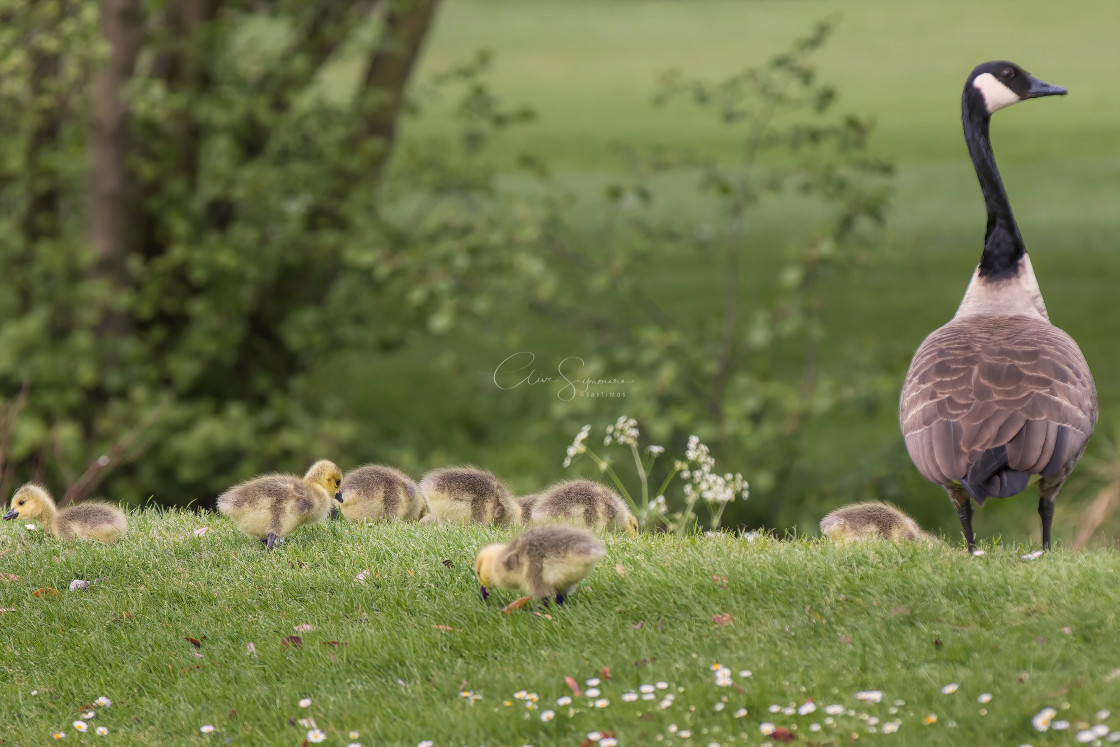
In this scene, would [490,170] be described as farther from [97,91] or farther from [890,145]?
[890,145]

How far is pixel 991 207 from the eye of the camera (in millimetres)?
7793

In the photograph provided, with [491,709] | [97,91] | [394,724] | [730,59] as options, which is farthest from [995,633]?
[730,59]

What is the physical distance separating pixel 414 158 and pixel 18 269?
446 centimetres

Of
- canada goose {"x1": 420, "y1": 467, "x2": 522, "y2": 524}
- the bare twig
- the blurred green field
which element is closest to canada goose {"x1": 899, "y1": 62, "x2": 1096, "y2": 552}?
canada goose {"x1": 420, "y1": 467, "x2": 522, "y2": 524}

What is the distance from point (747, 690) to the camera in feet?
15.4

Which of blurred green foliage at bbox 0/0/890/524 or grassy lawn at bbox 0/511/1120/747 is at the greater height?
blurred green foliage at bbox 0/0/890/524

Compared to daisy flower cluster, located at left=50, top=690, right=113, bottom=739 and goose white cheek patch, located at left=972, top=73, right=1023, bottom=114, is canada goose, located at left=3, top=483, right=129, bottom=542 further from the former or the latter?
goose white cheek patch, located at left=972, top=73, right=1023, bottom=114

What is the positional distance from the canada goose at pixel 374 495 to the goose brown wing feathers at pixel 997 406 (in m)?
3.25

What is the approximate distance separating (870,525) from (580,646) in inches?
97.3

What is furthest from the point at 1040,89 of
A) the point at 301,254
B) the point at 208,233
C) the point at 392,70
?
the point at 208,233

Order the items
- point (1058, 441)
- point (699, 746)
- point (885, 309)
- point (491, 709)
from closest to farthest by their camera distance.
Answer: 1. point (699, 746)
2. point (491, 709)
3. point (1058, 441)
4. point (885, 309)

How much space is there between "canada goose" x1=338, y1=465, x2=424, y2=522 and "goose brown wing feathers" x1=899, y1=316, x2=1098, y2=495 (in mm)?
3250

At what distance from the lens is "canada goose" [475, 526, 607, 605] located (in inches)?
209

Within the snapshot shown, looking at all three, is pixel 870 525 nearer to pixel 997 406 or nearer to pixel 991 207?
pixel 997 406
